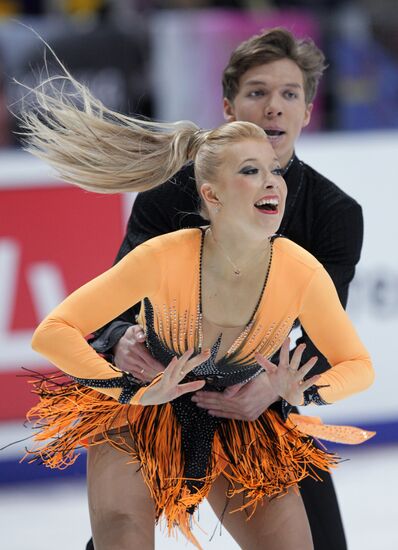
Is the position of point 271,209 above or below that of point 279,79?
below

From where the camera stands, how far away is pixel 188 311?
2.38 meters

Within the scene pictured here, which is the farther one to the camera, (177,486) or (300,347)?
(177,486)

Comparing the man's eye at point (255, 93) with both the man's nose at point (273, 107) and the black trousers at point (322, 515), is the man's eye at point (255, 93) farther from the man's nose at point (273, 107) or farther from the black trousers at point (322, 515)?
the black trousers at point (322, 515)

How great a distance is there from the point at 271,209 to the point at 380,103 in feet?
11.5

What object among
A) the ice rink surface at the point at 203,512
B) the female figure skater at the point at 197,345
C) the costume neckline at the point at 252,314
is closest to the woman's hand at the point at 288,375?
the female figure skater at the point at 197,345

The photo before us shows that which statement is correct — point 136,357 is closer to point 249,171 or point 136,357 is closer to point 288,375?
point 288,375

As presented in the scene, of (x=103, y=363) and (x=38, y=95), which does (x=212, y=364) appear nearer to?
(x=103, y=363)

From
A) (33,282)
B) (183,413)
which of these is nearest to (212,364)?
(183,413)

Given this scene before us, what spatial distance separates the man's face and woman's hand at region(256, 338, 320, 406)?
1.91 feet

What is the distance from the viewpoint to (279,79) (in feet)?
8.85

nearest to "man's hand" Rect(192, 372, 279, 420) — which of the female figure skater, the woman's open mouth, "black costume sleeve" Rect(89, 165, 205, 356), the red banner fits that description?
the female figure skater

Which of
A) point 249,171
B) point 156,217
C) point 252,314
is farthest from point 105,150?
point 252,314

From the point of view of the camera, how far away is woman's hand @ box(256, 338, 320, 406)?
228 cm

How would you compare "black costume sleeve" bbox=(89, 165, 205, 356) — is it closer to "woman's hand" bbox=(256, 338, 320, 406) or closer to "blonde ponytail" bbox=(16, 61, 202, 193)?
"blonde ponytail" bbox=(16, 61, 202, 193)
